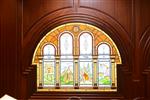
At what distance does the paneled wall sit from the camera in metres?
4.61

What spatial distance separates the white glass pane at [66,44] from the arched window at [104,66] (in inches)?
20.4

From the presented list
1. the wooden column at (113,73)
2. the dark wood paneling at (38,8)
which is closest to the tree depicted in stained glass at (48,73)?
the dark wood paneling at (38,8)

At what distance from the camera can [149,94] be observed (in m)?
4.62

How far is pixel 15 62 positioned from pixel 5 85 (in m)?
0.46

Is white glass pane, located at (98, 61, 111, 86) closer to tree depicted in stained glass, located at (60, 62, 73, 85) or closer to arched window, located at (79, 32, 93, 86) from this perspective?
arched window, located at (79, 32, 93, 86)

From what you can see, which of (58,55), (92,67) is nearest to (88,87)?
(92,67)

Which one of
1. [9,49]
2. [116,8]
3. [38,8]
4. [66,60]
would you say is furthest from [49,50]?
[116,8]

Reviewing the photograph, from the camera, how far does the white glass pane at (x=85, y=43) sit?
484 cm

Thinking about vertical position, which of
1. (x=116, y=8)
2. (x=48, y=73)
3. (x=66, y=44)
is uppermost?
(x=116, y=8)

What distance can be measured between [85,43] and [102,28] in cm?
40

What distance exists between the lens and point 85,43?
4844mm

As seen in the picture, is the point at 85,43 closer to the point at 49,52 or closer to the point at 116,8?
the point at 49,52

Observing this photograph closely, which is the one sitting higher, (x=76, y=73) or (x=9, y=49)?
(x=9, y=49)

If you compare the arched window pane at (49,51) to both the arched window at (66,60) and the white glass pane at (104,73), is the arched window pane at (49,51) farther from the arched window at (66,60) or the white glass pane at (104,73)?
the white glass pane at (104,73)
